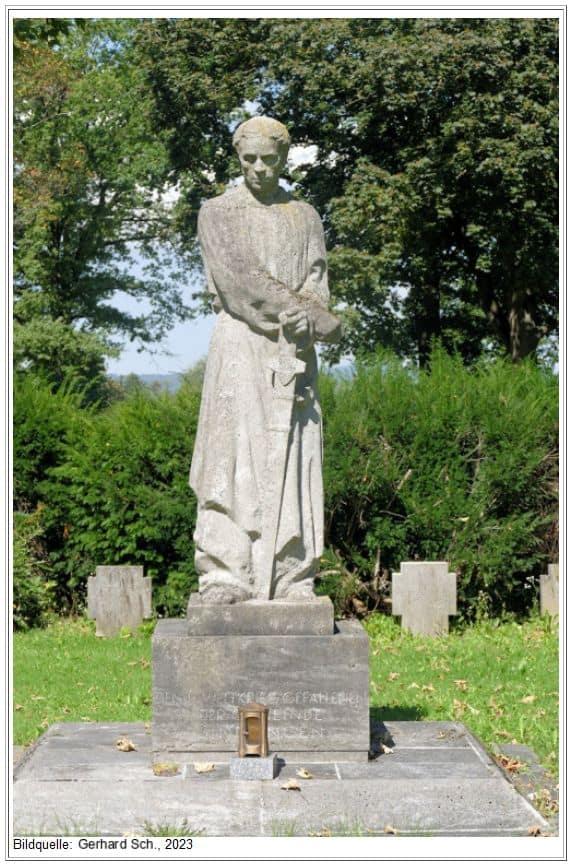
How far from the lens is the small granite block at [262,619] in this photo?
6508 mm

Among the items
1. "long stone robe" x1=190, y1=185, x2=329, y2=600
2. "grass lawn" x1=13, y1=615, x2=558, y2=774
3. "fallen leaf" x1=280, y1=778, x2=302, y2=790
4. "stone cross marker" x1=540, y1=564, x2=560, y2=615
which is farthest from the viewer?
"stone cross marker" x1=540, y1=564, x2=560, y2=615

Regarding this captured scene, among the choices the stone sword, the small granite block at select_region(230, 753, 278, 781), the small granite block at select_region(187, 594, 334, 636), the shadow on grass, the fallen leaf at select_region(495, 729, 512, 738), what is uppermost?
the stone sword

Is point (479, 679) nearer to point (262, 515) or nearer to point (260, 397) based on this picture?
point (262, 515)

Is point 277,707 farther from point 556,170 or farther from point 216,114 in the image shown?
point 216,114

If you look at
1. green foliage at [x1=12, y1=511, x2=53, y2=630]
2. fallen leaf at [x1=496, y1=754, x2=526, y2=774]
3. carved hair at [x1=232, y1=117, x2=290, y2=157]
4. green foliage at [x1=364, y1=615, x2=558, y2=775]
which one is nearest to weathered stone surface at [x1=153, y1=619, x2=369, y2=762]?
fallen leaf at [x1=496, y1=754, x2=526, y2=774]

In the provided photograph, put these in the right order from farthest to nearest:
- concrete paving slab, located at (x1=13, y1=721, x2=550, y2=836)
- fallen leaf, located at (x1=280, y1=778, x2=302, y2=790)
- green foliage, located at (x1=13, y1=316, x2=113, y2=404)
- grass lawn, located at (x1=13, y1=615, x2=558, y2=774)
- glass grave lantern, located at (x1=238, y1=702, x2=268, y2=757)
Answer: green foliage, located at (x1=13, y1=316, x2=113, y2=404) → grass lawn, located at (x1=13, y1=615, x2=558, y2=774) → glass grave lantern, located at (x1=238, y1=702, x2=268, y2=757) → fallen leaf, located at (x1=280, y1=778, x2=302, y2=790) → concrete paving slab, located at (x1=13, y1=721, x2=550, y2=836)

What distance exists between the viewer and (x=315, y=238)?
6930mm

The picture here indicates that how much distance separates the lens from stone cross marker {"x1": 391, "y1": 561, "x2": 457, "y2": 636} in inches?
487

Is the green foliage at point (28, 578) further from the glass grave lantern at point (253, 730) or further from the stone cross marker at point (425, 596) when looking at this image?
the glass grave lantern at point (253, 730)

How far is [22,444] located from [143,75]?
9.41 meters

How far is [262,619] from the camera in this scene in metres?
6.52

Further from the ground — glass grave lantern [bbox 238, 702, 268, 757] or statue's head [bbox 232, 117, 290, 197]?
statue's head [bbox 232, 117, 290, 197]

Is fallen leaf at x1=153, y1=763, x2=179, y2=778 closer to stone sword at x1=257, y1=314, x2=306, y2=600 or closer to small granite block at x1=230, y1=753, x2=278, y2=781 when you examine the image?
small granite block at x1=230, y1=753, x2=278, y2=781

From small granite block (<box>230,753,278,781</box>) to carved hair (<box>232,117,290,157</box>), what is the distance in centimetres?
330
